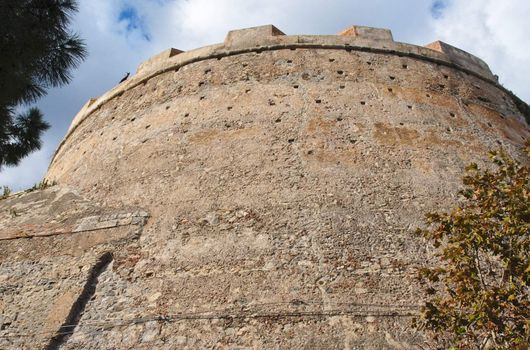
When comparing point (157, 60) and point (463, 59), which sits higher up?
point (463, 59)

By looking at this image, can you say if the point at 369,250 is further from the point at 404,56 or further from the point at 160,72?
the point at 160,72

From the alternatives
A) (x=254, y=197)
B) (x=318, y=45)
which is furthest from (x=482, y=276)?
(x=318, y=45)

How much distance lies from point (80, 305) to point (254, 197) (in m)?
2.12

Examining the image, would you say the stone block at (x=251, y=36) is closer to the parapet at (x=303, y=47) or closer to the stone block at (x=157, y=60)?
the parapet at (x=303, y=47)

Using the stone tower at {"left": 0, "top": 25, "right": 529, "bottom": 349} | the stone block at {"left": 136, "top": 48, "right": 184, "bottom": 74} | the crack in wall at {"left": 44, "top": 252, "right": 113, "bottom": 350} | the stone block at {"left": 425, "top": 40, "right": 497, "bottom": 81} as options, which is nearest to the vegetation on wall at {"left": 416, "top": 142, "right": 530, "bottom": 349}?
the stone tower at {"left": 0, "top": 25, "right": 529, "bottom": 349}

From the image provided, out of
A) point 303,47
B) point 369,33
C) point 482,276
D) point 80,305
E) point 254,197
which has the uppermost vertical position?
point 369,33

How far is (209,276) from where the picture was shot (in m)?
5.17

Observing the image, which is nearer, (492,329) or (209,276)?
(492,329)

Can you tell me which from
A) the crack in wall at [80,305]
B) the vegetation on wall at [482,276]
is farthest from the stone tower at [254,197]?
the vegetation on wall at [482,276]

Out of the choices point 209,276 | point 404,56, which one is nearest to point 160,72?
point 404,56

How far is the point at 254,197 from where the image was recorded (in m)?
5.96

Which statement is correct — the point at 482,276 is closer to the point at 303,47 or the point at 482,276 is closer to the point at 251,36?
the point at 303,47

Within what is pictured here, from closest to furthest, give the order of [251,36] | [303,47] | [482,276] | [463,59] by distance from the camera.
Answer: [482,276]
[303,47]
[251,36]
[463,59]

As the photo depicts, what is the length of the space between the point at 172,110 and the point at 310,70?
2102 mm
